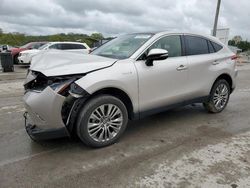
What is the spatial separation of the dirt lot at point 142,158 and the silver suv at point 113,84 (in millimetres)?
301

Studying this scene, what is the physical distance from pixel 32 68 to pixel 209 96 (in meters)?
3.32

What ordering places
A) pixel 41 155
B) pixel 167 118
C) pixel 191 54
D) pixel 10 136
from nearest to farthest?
pixel 41 155 → pixel 10 136 → pixel 191 54 → pixel 167 118

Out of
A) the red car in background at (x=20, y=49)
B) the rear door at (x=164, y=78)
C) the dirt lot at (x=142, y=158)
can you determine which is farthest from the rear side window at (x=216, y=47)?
the red car in background at (x=20, y=49)

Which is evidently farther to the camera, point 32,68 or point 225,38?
point 225,38

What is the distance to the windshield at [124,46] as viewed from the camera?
12.1 ft

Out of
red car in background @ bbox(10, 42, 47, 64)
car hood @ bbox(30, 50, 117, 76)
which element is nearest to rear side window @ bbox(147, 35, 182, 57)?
car hood @ bbox(30, 50, 117, 76)

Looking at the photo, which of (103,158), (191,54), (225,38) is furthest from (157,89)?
(225,38)

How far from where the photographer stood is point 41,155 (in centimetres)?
313

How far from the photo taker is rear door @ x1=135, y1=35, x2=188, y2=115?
11.6 feet

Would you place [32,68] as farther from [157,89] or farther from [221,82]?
[221,82]

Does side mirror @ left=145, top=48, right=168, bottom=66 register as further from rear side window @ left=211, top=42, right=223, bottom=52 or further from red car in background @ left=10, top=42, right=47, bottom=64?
red car in background @ left=10, top=42, right=47, bottom=64

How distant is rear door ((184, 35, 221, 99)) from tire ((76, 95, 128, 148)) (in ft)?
5.13

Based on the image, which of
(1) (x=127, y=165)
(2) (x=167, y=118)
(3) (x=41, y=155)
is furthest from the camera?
(2) (x=167, y=118)

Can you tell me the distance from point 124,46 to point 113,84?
1035 millimetres
